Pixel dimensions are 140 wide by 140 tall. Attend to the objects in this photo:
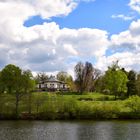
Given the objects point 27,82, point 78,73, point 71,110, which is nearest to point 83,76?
point 78,73

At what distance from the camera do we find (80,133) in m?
71.4

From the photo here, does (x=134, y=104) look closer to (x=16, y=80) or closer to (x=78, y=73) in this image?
(x=16, y=80)

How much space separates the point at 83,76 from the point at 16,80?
225ft

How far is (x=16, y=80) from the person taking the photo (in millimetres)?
115938

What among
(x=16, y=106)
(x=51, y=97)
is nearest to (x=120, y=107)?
(x=51, y=97)

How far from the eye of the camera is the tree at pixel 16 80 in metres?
116

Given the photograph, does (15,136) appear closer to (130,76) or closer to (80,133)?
(80,133)

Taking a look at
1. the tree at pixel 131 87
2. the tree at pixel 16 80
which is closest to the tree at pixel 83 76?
the tree at pixel 131 87

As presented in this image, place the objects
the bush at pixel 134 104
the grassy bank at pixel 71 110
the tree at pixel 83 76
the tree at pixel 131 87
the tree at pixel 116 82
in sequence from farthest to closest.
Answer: the tree at pixel 83 76 < the tree at pixel 131 87 < the tree at pixel 116 82 < the bush at pixel 134 104 < the grassy bank at pixel 71 110

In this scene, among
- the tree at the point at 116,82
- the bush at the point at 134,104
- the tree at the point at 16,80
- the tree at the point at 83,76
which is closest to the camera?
the bush at the point at 134,104

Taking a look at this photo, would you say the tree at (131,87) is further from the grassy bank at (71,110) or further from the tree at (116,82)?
the grassy bank at (71,110)

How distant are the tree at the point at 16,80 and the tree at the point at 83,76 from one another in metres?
64.2

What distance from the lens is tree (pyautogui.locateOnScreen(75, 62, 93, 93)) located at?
590 feet

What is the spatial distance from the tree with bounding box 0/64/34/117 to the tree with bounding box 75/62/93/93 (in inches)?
2527
